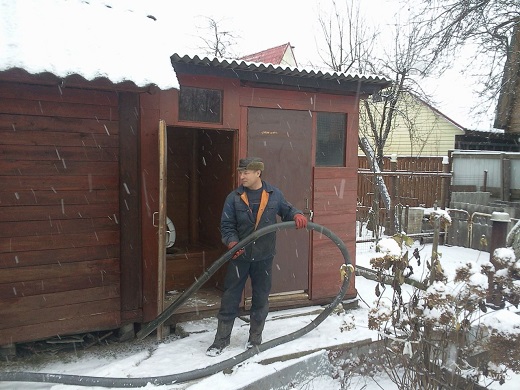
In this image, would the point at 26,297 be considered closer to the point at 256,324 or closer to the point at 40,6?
the point at 256,324

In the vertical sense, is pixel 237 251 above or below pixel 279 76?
below

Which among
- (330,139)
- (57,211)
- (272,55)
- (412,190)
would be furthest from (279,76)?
(272,55)

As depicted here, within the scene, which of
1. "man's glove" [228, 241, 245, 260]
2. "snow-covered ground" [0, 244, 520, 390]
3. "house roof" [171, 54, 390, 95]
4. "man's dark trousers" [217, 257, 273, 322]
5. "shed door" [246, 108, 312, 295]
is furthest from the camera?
"shed door" [246, 108, 312, 295]

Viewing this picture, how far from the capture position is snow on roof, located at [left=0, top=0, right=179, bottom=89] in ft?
12.3

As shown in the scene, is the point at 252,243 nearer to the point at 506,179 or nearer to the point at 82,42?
the point at 82,42

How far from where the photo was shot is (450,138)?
18.6m

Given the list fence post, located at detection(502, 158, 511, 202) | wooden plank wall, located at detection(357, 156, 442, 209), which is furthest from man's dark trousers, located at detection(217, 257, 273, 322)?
fence post, located at detection(502, 158, 511, 202)

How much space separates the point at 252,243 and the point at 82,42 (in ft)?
7.91

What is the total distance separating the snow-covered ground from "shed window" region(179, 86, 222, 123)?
7.82 ft

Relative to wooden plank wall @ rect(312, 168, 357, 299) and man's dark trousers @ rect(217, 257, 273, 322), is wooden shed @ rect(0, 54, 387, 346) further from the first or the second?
man's dark trousers @ rect(217, 257, 273, 322)

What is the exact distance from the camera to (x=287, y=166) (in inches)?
229

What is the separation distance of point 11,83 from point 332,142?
3.78 m

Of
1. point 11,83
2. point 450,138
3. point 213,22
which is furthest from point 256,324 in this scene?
point 450,138

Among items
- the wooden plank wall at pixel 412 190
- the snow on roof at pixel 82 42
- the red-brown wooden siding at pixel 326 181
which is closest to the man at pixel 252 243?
the red-brown wooden siding at pixel 326 181
